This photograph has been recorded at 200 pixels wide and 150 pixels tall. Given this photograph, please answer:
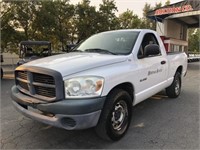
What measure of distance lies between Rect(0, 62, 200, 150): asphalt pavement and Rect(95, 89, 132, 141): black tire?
0.16 metres

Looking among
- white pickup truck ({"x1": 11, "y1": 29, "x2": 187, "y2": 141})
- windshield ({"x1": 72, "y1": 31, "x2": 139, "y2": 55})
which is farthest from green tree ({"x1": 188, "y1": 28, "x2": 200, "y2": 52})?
white pickup truck ({"x1": 11, "y1": 29, "x2": 187, "y2": 141})

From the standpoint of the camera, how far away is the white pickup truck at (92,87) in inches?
114

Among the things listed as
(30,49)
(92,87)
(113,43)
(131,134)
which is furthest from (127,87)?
(30,49)

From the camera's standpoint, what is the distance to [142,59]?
13.4ft

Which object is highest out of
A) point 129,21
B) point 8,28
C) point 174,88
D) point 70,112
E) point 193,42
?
point 129,21

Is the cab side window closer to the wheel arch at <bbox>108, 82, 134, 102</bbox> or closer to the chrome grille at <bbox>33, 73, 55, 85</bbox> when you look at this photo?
the wheel arch at <bbox>108, 82, 134, 102</bbox>

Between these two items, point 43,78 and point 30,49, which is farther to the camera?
point 30,49

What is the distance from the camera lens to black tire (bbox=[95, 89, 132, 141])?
3.13m

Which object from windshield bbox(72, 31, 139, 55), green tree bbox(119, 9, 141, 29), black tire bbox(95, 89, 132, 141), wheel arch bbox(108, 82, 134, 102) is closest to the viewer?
black tire bbox(95, 89, 132, 141)

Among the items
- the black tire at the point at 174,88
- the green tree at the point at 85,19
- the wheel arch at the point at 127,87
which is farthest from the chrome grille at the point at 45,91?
the green tree at the point at 85,19

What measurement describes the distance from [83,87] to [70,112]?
0.37 m

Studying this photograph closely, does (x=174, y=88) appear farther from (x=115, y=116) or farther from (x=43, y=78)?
(x=43, y=78)

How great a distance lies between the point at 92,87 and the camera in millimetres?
2951

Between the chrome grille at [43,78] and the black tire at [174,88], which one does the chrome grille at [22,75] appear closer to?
the chrome grille at [43,78]
